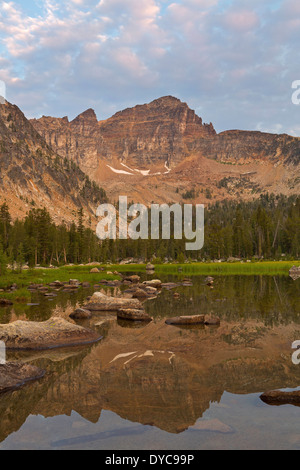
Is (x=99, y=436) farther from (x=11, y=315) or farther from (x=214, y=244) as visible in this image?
(x=214, y=244)

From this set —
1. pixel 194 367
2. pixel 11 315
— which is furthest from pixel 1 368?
pixel 11 315

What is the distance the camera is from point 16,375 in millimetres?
11117

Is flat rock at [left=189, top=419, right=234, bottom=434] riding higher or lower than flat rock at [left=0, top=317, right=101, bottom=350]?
higher

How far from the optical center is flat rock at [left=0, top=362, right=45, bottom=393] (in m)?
10.6

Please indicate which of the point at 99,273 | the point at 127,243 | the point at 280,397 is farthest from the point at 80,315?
the point at 127,243

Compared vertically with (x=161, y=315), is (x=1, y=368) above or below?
above

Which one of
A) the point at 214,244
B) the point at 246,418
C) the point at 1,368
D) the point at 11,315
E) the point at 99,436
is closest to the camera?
the point at 99,436

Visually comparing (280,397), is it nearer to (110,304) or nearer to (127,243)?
(110,304)

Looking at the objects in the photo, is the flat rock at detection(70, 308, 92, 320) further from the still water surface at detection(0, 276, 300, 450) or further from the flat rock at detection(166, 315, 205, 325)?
the flat rock at detection(166, 315, 205, 325)

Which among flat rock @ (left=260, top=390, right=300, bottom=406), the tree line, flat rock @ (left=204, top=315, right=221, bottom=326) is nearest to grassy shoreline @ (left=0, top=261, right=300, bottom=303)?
the tree line

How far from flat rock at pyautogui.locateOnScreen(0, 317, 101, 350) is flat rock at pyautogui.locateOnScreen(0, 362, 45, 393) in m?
3.80

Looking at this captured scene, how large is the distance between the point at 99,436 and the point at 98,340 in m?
9.00

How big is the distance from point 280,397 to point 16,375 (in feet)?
26.1

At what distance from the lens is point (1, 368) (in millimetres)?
11125
